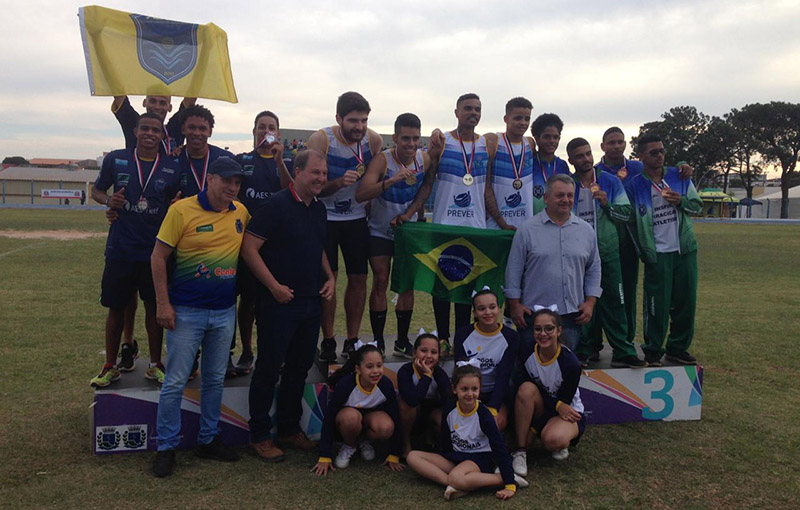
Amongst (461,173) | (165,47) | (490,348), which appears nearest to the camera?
(490,348)

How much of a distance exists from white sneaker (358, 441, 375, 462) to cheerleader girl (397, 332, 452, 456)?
238mm

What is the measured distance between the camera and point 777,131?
56562 mm

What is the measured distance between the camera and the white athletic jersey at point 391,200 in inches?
203

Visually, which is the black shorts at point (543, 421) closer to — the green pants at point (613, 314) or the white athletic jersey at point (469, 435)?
the white athletic jersey at point (469, 435)

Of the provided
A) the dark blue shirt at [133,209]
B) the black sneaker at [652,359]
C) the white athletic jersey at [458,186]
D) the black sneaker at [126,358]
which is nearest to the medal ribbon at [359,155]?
the white athletic jersey at [458,186]

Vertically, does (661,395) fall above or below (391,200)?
below

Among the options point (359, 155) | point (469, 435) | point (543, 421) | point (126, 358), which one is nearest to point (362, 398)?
point (469, 435)

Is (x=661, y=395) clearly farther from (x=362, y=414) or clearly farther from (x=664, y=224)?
(x=362, y=414)

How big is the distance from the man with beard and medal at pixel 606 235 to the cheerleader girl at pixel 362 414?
1939 mm

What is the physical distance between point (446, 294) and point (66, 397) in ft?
11.5

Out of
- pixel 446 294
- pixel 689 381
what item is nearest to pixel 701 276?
pixel 689 381

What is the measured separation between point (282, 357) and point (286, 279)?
1.85ft

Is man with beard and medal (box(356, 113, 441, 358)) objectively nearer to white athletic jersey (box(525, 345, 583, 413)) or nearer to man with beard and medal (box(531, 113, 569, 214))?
man with beard and medal (box(531, 113, 569, 214))

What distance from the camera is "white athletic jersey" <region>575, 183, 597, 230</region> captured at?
5.31 meters
